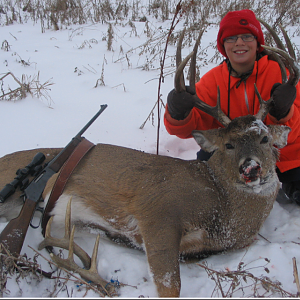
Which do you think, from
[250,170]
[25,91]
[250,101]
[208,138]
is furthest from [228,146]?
[25,91]

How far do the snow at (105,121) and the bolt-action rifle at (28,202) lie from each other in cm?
23

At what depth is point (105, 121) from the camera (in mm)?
4488

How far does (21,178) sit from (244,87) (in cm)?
267

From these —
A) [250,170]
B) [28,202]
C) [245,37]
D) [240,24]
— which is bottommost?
[28,202]

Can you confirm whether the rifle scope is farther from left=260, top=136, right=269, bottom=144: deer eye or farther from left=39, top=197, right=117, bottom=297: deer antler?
left=260, top=136, right=269, bottom=144: deer eye

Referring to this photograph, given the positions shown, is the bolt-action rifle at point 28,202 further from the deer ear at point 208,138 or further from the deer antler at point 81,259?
the deer ear at point 208,138

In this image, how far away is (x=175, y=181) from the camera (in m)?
2.66

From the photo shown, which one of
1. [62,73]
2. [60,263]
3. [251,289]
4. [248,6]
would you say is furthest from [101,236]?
[248,6]

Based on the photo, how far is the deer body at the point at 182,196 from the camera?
93.8 inches

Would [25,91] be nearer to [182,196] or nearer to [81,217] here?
[81,217]

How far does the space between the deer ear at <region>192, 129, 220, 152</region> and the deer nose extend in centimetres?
58

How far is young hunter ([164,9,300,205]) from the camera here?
10.1 ft

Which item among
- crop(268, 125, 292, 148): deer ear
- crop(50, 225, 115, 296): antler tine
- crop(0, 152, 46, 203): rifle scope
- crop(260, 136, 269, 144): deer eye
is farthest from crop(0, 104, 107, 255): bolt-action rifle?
→ crop(268, 125, 292, 148): deer ear

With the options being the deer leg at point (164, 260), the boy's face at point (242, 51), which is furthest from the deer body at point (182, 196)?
the boy's face at point (242, 51)
